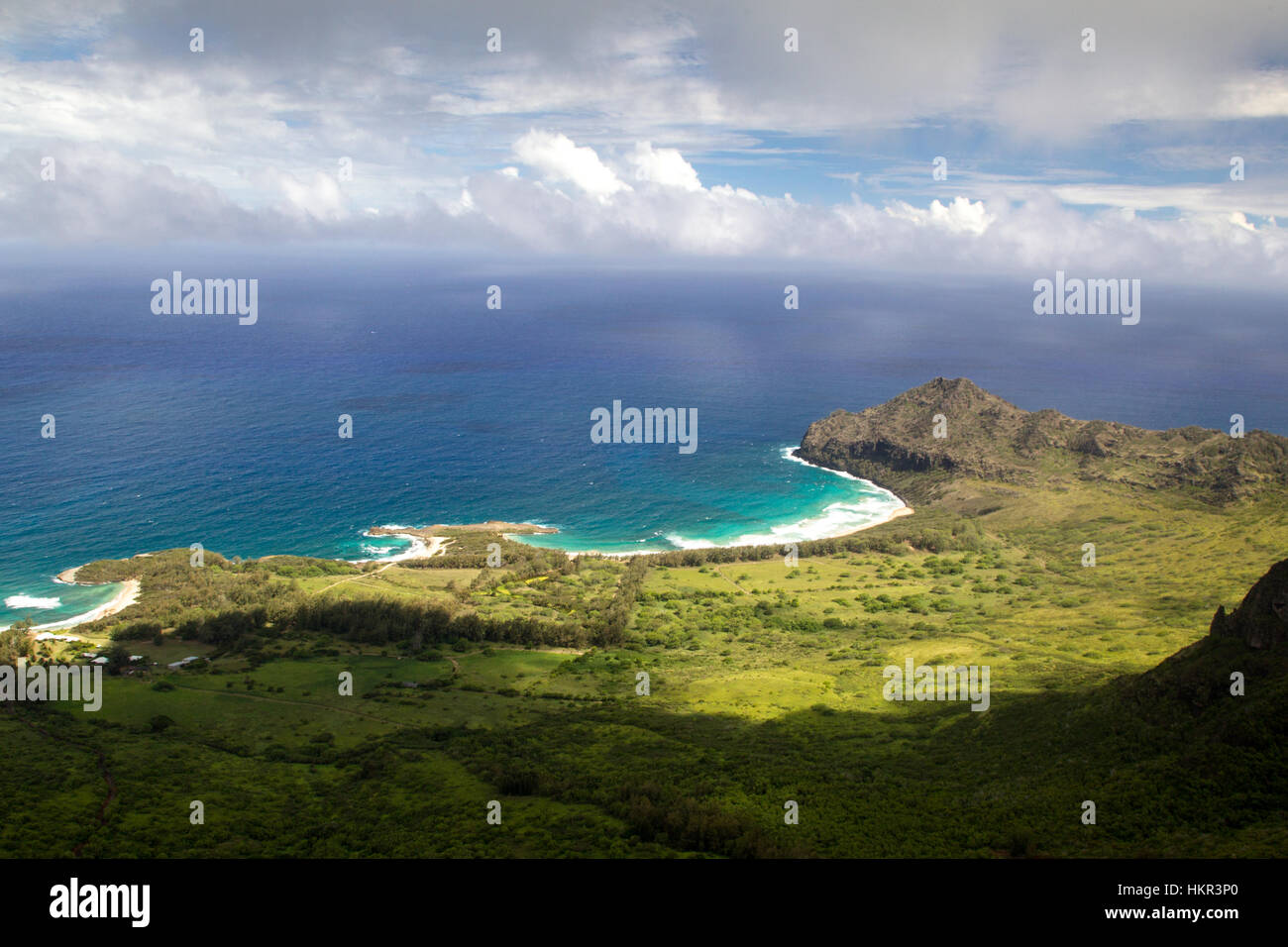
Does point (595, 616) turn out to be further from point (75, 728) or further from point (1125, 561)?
point (1125, 561)

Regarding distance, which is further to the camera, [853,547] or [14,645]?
[853,547]

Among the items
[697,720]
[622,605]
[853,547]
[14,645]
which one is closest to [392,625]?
[622,605]

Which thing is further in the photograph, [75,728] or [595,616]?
[595,616]

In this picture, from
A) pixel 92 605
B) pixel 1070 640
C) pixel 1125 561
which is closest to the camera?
pixel 1070 640

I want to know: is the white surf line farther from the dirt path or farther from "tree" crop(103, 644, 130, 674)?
the dirt path

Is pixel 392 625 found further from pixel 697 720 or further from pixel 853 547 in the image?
pixel 853 547

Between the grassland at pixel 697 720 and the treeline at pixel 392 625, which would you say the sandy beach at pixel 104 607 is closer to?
the grassland at pixel 697 720

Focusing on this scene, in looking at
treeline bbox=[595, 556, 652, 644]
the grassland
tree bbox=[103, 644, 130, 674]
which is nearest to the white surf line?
the grassland

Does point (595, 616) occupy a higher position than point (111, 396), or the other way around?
point (111, 396)

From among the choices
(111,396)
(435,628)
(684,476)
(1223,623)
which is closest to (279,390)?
(111,396)

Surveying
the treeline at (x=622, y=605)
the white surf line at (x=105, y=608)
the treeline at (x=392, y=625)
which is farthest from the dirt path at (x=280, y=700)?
the white surf line at (x=105, y=608)

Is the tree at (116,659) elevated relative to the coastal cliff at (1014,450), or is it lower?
lower
